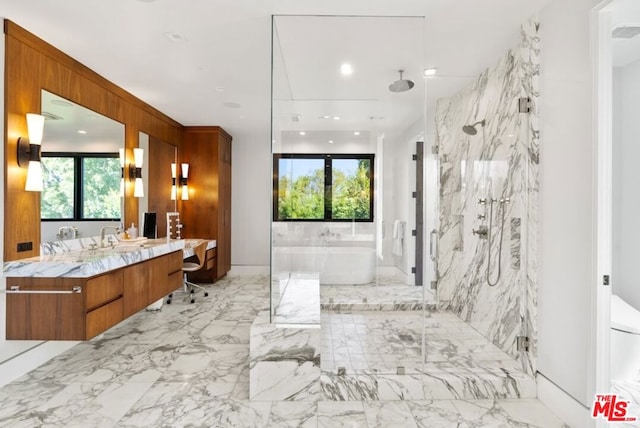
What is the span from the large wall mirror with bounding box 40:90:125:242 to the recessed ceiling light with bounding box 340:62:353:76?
8.09 ft

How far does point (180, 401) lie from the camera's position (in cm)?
219

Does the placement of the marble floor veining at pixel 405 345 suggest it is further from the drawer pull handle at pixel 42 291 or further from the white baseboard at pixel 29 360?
the white baseboard at pixel 29 360

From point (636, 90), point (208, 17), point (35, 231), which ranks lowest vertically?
point (35, 231)

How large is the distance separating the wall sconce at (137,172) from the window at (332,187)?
1923mm

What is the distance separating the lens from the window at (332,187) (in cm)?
400

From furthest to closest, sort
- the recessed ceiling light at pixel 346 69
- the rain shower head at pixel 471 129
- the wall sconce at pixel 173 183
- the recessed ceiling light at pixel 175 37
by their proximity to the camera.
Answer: the wall sconce at pixel 173 183
the rain shower head at pixel 471 129
the recessed ceiling light at pixel 346 69
the recessed ceiling light at pixel 175 37

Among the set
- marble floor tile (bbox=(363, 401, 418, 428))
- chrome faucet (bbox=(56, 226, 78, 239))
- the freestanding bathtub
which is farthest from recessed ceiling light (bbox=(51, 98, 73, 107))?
marble floor tile (bbox=(363, 401, 418, 428))

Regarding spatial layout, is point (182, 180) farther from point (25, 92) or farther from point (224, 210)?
point (25, 92)

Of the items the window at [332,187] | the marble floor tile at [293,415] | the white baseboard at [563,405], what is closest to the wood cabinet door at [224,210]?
the window at [332,187]

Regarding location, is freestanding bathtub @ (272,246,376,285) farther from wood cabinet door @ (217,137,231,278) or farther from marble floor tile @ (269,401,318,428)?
marble floor tile @ (269,401,318,428)

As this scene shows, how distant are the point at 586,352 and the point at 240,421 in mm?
1983

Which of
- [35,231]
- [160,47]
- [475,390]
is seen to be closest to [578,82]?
[475,390]

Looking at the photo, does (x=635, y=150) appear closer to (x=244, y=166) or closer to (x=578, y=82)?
(x=578, y=82)

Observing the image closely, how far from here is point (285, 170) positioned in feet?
11.1
